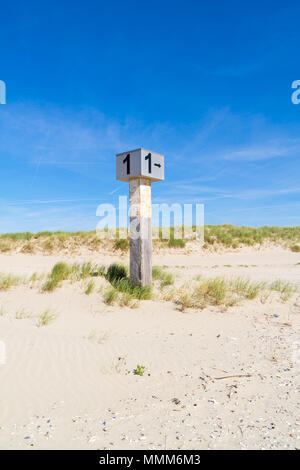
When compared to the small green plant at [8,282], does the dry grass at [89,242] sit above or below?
above

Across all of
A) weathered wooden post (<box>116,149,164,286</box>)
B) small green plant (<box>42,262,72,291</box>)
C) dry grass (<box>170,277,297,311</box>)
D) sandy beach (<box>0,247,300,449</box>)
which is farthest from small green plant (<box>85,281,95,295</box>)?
dry grass (<box>170,277,297,311</box>)

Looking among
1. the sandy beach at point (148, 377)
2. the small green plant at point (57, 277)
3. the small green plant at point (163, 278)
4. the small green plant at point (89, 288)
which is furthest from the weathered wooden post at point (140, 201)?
the small green plant at point (57, 277)

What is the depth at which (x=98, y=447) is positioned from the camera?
6.79 ft

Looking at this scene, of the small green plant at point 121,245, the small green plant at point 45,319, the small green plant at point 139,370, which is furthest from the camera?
the small green plant at point 121,245

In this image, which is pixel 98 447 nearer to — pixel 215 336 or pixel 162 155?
pixel 215 336

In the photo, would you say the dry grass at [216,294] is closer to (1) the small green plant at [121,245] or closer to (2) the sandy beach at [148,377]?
(2) the sandy beach at [148,377]

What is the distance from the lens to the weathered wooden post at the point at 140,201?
6.52 meters

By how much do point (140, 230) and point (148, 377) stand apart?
3.78 meters

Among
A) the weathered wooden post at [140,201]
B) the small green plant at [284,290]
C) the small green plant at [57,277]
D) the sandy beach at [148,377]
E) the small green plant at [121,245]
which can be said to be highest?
the weathered wooden post at [140,201]

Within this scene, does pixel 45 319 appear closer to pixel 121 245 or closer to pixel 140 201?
pixel 140 201

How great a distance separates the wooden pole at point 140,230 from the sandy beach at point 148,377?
3.65 feet

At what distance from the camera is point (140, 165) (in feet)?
20.9
